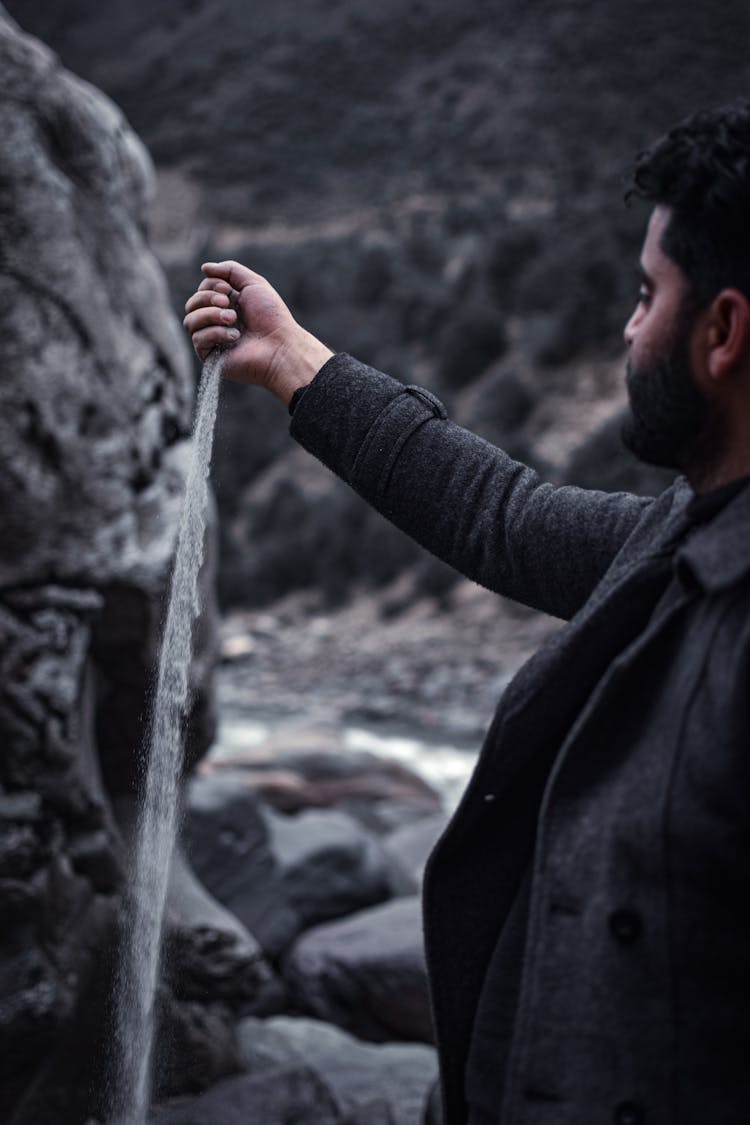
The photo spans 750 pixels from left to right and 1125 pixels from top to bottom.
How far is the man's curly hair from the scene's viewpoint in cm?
107

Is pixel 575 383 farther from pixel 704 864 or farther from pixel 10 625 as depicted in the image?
pixel 704 864

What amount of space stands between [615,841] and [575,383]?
1505 cm

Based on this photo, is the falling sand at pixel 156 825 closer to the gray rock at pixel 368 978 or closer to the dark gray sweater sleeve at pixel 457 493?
the dark gray sweater sleeve at pixel 457 493

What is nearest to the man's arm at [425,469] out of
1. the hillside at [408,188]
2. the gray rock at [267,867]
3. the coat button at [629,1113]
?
the coat button at [629,1113]

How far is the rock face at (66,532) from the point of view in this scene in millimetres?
2766

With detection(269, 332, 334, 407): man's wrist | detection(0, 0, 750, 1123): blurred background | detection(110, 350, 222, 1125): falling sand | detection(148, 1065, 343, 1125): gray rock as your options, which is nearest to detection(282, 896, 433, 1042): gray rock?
detection(0, 0, 750, 1123): blurred background

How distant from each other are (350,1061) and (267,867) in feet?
3.51

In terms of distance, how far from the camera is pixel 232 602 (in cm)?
1531

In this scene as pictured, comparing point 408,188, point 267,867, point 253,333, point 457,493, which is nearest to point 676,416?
point 457,493

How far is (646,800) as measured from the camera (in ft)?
3.45

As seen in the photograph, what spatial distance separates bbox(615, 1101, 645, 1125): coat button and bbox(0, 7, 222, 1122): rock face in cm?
197

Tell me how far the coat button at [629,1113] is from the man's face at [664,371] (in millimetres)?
636

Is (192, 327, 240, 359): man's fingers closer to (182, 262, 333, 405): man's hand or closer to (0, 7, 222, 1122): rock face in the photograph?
(182, 262, 333, 405): man's hand

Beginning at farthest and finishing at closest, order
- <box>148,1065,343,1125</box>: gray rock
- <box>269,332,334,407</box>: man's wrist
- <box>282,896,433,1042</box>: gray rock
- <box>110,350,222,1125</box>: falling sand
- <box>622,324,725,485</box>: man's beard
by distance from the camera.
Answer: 1. <box>282,896,433,1042</box>: gray rock
2. <box>148,1065,343,1125</box>: gray rock
3. <box>110,350,222,1125</box>: falling sand
4. <box>269,332,334,407</box>: man's wrist
5. <box>622,324,725,485</box>: man's beard
